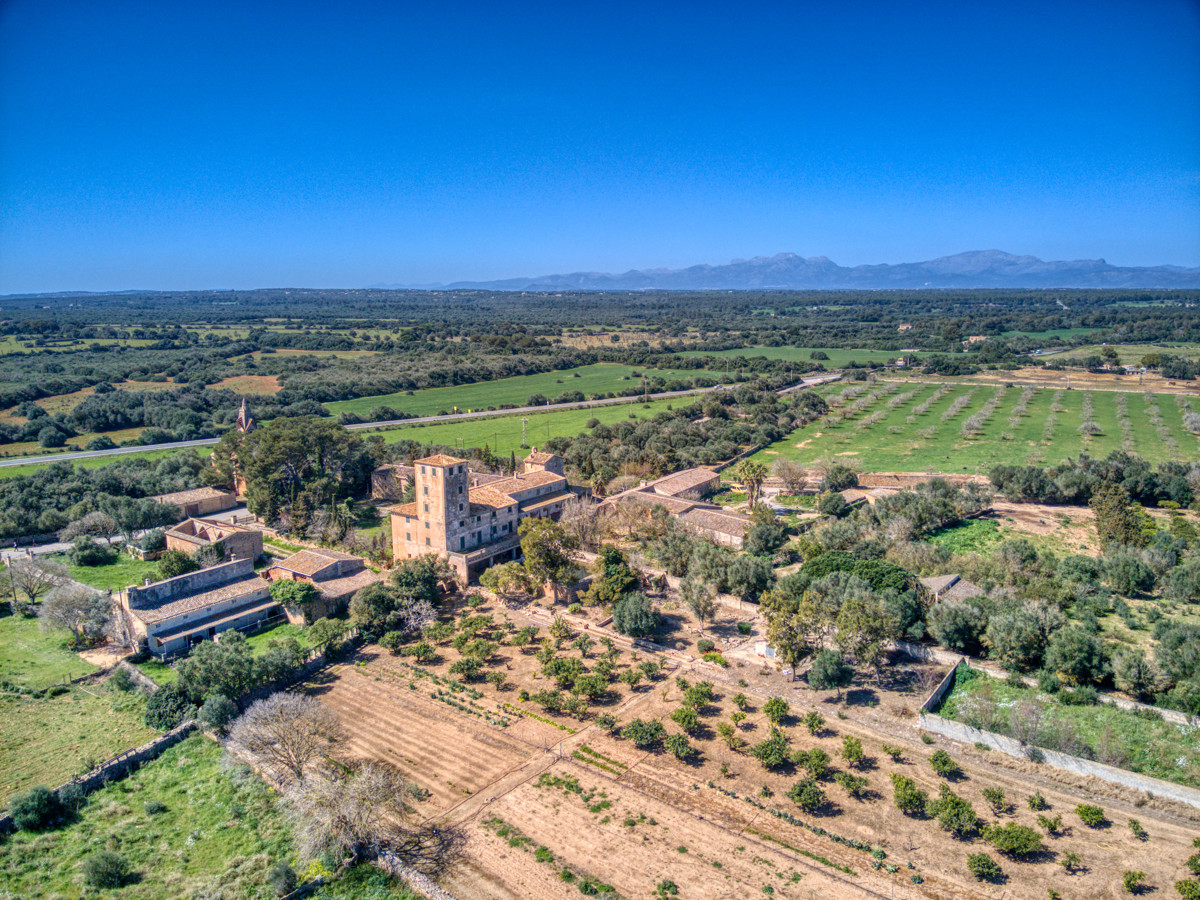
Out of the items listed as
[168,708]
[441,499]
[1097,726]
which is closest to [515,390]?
[441,499]

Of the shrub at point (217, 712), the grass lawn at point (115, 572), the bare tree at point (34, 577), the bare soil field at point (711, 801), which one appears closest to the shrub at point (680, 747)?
the bare soil field at point (711, 801)

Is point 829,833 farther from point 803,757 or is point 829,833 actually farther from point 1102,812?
point 1102,812

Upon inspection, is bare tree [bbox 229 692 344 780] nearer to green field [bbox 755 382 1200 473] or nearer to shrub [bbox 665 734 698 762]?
shrub [bbox 665 734 698 762]

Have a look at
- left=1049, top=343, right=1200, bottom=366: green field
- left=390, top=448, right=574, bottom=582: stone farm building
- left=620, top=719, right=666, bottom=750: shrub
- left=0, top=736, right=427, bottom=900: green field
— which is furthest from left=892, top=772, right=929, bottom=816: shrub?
left=1049, top=343, right=1200, bottom=366: green field

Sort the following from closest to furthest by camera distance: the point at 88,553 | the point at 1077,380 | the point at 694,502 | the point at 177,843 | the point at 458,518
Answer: the point at 177,843 < the point at 458,518 < the point at 88,553 < the point at 694,502 < the point at 1077,380

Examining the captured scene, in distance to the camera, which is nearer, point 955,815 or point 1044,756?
point 955,815

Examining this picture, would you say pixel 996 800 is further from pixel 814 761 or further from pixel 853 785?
pixel 814 761

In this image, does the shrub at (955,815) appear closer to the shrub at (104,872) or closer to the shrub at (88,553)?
the shrub at (104,872)
